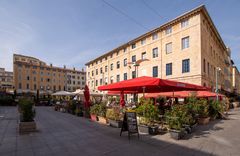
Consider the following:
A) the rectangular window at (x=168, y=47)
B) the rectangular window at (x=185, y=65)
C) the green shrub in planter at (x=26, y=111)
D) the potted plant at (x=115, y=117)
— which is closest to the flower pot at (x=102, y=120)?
the potted plant at (x=115, y=117)

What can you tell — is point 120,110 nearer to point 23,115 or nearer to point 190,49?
point 23,115

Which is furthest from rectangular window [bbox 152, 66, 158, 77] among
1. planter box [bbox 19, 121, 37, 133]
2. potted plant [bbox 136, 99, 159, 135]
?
planter box [bbox 19, 121, 37, 133]

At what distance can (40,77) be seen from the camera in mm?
63938

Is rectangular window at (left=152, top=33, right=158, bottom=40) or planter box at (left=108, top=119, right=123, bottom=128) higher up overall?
rectangular window at (left=152, top=33, right=158, bottom=40)

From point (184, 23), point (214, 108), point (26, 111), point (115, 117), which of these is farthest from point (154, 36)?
point (26, 111)

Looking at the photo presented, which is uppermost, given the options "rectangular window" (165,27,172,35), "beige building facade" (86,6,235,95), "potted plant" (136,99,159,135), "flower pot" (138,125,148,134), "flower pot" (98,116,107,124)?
"rectangular window" (165,27,172,35)

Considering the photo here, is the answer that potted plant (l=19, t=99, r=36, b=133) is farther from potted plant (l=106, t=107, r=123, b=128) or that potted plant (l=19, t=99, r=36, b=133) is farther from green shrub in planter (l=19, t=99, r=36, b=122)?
potted plant (l=106, t=107, r=123, b=128)

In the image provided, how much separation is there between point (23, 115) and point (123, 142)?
15.7 feet

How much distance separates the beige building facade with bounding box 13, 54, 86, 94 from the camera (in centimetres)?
5906

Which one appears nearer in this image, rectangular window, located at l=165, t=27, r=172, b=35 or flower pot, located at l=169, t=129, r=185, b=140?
flower pot, located at l=169, t=129, r=185, b=140

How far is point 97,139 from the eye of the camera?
6.56 metres

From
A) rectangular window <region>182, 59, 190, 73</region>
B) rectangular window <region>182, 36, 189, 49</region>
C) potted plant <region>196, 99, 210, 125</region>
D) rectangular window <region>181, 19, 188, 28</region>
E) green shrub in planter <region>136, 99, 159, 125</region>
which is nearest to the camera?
green shrub in planter <region>136, 99, 159, 125</region>

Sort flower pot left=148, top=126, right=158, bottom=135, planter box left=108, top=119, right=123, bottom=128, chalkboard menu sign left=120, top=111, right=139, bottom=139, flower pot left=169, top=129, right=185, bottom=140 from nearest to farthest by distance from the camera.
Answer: flower pot left=169, top=129, right=185, bottom=140 < chalkboard menu sign left=120, top=111, right=139, bottom=139 < flower pot left=148, top=126, right=158, bottom=135 < planter box left=108, top=119, right=123, bottom=128

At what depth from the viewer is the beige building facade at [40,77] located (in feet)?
194
